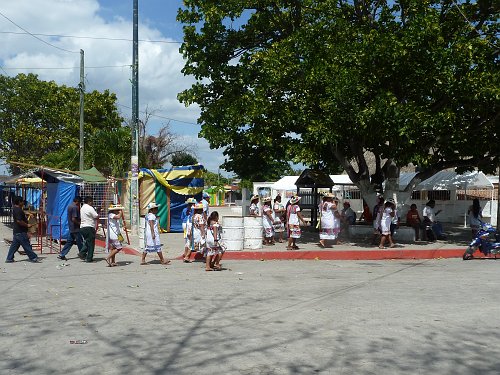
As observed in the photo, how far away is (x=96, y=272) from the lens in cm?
1223

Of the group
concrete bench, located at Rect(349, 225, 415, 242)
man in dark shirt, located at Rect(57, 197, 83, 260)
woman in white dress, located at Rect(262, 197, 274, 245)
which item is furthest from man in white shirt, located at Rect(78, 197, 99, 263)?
concrete bench, located at Rect(349, 225, 415, 242)

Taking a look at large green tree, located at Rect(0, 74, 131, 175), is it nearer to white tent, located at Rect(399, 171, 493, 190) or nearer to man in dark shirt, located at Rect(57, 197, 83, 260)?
white tent, located at Rect(399, 171, 493, 190)

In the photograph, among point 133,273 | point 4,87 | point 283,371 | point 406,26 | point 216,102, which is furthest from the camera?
point 4,87

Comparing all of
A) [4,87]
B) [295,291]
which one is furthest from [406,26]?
[4,87]

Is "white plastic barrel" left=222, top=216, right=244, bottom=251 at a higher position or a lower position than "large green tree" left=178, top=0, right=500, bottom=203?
lower

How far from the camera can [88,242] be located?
13.8m

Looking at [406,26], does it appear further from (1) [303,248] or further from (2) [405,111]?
(1) [303,248]

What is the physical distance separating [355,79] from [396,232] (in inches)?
247

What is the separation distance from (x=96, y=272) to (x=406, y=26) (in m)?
11.0

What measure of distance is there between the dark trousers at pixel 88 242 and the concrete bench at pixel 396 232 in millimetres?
9459

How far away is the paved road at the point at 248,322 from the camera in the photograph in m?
5.69

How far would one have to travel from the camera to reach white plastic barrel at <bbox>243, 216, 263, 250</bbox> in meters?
15.7

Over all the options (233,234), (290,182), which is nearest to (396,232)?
(233,234)

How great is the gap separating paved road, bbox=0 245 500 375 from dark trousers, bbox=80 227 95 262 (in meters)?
1.44
